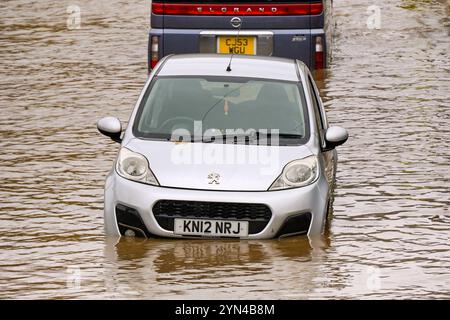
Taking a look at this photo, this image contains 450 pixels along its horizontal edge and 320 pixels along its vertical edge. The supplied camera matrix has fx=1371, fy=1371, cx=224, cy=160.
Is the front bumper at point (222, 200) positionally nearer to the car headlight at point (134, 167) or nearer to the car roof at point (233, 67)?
the car headlight at point (134, 167)

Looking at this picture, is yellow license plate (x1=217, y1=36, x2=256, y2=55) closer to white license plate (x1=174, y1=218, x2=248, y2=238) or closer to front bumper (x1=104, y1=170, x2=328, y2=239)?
front bumper (x1=104, y1=170, x2=328, y2=239)

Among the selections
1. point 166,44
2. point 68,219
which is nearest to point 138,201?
point 68,219

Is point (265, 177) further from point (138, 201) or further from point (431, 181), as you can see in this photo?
point (431, 181)

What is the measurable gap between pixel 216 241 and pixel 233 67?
6.90 ft

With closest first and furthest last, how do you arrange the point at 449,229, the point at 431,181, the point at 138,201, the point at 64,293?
the point at 64,293 < the point at 138,201 < the point at 449,229 < the point at 431,181

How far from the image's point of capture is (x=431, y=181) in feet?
46.0

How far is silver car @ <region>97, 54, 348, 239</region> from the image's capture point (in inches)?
434

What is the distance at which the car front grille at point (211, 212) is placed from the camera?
10977mm

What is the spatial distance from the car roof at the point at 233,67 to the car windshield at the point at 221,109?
0.30 feet

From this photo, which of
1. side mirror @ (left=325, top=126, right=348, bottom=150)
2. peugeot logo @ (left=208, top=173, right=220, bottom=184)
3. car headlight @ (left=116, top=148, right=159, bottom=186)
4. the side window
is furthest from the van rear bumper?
peugeot logo @ (left=208, top=173, right=220, bottom=184)

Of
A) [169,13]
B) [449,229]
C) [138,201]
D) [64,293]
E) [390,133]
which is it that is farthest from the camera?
[169,13]

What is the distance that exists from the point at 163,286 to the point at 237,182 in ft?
4.36

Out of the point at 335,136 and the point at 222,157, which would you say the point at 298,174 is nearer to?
the point at 222,157

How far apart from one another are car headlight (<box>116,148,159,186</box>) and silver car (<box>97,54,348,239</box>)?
0.01 metres
